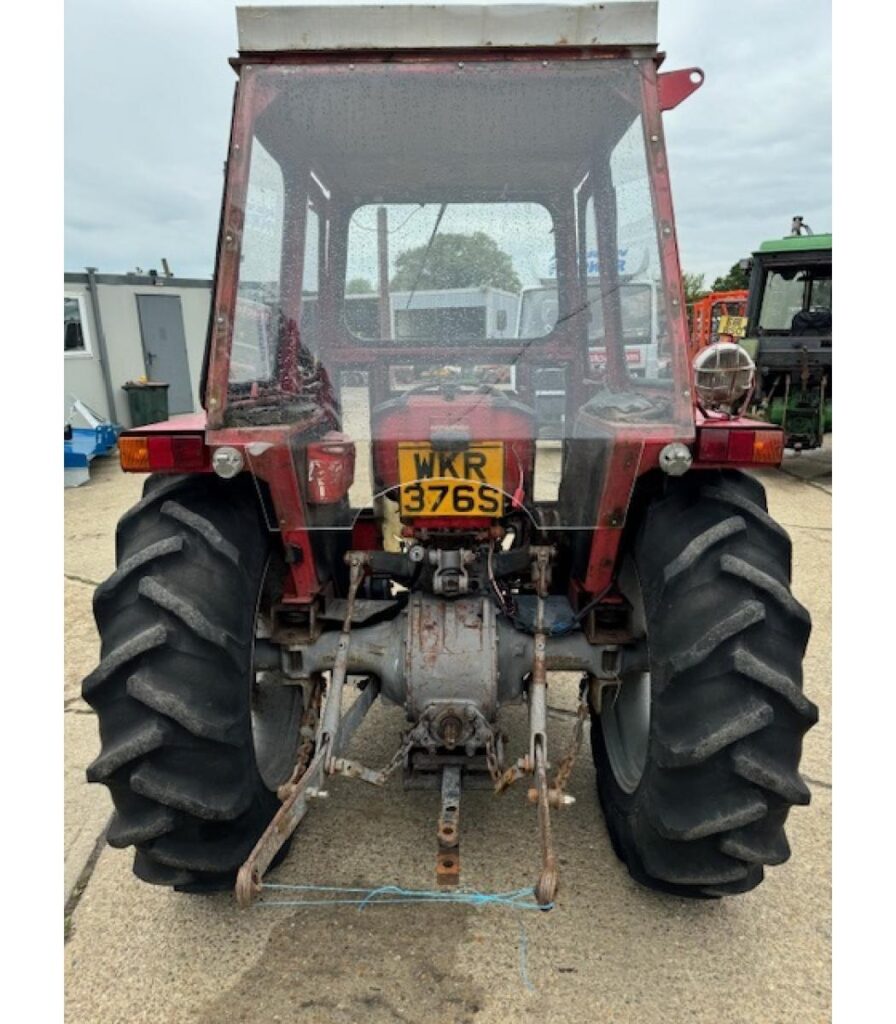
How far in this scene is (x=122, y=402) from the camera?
1275cm

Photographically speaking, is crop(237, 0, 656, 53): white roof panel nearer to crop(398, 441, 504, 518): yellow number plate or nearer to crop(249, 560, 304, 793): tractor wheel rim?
crop(398, 441, 504, 518): yellow number plate

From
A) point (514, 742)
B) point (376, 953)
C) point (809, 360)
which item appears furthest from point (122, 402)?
point (376, 953)

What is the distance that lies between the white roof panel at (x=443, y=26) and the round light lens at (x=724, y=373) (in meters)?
0.80

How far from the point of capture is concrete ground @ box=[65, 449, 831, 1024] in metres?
2.04

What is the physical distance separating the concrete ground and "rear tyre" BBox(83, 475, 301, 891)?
25 cm

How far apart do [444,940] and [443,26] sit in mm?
2476

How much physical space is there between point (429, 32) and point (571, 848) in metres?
2.50

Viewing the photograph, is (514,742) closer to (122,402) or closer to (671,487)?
(671,487)

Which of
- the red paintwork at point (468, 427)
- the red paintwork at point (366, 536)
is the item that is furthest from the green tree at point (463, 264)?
the red paintwork at point (366, 536)

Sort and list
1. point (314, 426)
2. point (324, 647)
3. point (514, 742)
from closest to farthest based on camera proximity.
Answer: point (314, 426)
point (324, 647)
point (514, 742)

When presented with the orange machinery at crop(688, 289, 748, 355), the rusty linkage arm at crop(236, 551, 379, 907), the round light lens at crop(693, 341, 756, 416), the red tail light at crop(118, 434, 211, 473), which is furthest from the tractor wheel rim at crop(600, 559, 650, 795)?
the orange machinery at crop(688, 289, 748, 355)

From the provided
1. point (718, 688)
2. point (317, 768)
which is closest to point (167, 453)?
point (317, 768)

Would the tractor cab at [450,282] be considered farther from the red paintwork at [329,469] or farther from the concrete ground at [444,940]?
the concrete ground at [444,940]

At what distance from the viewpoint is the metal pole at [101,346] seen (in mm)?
12109
